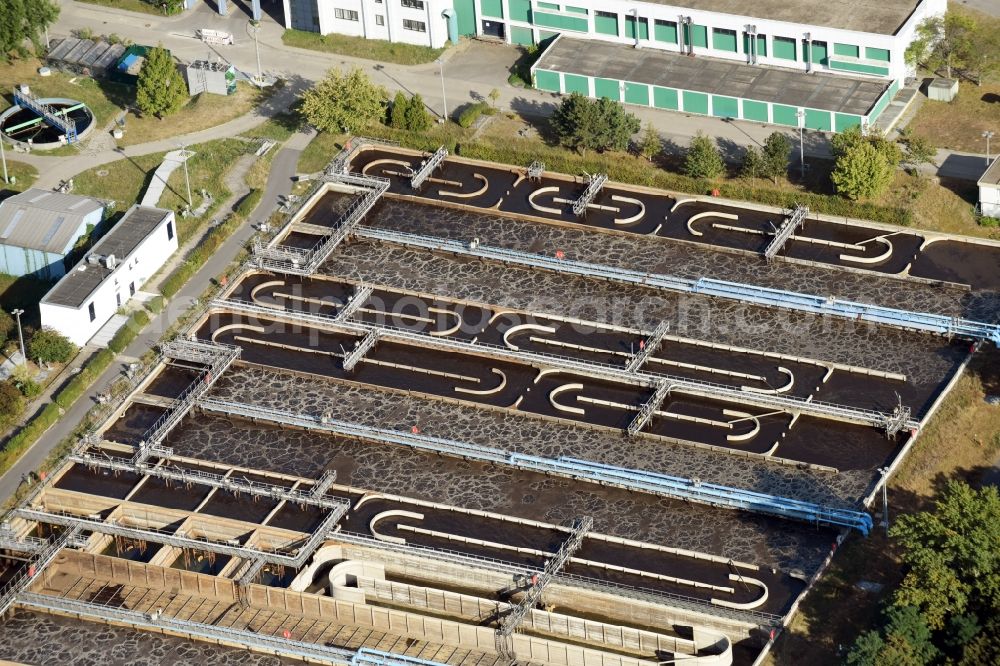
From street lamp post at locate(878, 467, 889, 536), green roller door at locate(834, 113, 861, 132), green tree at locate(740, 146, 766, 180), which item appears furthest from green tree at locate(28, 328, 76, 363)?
green roller door at locate(834, 113, 861, 132)

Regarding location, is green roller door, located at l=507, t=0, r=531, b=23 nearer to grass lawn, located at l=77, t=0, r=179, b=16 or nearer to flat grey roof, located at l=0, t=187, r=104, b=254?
grass lawn, located at l=77, t=0, r=179, b=16

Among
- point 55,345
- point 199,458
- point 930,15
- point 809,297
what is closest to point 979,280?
point 809,297

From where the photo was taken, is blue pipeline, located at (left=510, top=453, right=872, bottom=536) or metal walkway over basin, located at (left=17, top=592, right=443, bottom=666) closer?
metal walkway over basin, located at (left=17, top=592, right=443, bottom=666)

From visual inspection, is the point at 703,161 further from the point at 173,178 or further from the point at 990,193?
the point at 173,178

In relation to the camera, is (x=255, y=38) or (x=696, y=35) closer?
(x=696, y=35)

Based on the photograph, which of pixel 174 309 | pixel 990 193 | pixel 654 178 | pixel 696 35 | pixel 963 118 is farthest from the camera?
pixel 696 35

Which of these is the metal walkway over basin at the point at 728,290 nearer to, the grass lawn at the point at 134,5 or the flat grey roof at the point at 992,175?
the flat grey roof at the point at 992,175

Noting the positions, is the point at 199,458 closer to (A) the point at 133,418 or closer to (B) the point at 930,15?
(A) the point at 133,418

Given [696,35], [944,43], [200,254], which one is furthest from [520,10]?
[200,254]
